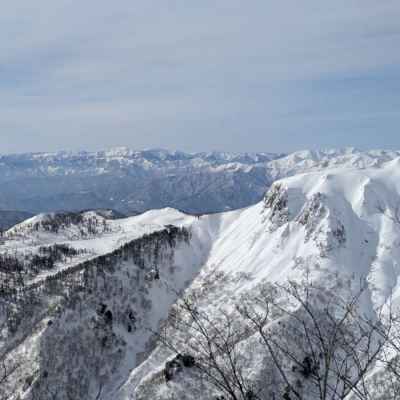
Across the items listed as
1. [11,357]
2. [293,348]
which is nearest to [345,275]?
[293,348]

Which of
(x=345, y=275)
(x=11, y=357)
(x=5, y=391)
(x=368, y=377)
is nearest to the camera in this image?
(x=368, y=377)

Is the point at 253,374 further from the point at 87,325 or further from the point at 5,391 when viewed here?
the point at 5,391

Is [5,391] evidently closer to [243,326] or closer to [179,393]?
[179,393]

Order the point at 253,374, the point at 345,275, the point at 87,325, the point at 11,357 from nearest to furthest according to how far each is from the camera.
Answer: the point at 253,374
the point at 11,357
the point at 87,325
the point at 345,275

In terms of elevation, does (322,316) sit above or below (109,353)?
above

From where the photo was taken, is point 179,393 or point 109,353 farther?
point 109,353

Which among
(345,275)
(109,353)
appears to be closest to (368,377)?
(345,275)

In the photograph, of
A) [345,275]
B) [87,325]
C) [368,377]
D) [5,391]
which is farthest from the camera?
[345,275]

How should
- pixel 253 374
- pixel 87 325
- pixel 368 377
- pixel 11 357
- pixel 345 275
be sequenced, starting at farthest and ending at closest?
pixel 345 275, pixel 87 325, pixel 11 357, pixel 253 374, pixel 368 377

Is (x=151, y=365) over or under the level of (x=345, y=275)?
under
